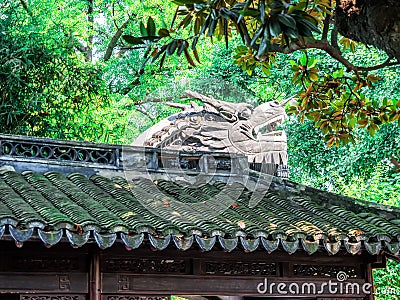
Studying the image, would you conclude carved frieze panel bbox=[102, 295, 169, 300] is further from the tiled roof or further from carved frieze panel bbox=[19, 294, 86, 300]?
the tiled roof

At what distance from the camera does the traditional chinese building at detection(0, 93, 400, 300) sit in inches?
213

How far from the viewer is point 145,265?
6.06m

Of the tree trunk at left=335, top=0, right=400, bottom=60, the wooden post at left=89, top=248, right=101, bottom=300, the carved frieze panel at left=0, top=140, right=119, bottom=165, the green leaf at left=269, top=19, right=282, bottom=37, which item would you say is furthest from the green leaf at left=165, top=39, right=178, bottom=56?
the carved frieze panel at left=0, top=140, right=119, bottom=165

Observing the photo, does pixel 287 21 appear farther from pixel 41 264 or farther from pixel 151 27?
pixel 41 264

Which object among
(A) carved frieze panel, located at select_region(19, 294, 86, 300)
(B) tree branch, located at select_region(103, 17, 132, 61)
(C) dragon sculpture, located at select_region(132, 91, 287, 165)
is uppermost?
(B) tree branch, located at select_region(103, 17, 132, 61)

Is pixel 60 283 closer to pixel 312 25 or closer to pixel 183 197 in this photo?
pixel 183 197

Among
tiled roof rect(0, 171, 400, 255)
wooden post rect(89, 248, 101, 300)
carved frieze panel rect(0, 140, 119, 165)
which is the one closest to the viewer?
tiled roof rect(0, 171, 400, 255)

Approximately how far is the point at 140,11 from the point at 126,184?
32.7 ft

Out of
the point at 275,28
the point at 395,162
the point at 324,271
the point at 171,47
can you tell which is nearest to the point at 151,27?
the point at 171,47

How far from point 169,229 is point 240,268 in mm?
1233

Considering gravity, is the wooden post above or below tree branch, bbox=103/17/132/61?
below

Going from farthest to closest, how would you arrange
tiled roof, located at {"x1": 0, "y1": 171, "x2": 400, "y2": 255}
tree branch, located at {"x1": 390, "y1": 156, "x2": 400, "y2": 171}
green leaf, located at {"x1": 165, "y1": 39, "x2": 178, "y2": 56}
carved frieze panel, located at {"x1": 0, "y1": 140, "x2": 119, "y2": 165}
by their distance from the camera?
1. tree branch, located at {"x1": 390, "y1": 156, "x2": 400, "y2": 171}
2. carved frieze panel, located at {"x1": 0, "y1": 140, "x2": 119, "y2": 165}
3. tiled roof, located at {"x1": 0, "y1": 171, "x2": 400, "y2": 255}
4. green leaf, located at {"x1": 165, "y1": 39, "x2": 178, "y2": 56}

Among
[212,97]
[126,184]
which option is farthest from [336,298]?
[212,97]

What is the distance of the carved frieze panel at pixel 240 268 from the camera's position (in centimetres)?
630
